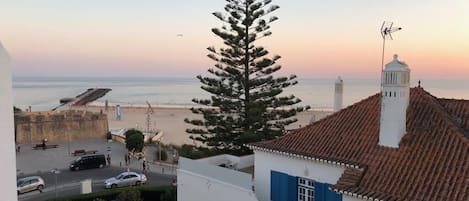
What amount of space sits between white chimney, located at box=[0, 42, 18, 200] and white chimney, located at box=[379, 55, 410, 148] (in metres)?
7.15

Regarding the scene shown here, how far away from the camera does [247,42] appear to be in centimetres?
2064

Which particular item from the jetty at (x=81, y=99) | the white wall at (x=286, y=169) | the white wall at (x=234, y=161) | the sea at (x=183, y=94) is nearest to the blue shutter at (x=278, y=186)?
the white wall at (x=286, y=169)

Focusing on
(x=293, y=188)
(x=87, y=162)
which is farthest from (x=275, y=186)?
(x=87, y=162)

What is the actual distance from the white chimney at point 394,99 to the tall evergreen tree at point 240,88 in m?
11.7

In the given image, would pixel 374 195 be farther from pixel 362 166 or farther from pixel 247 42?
pixel 247 42

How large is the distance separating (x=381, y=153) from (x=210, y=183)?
15.1 ft

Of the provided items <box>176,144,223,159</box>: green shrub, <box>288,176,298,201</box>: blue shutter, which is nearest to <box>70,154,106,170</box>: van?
<box>176,144,223,159</box>: green shrub

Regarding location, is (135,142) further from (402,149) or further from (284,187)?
(402,149)

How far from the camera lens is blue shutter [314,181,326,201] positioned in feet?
29.4

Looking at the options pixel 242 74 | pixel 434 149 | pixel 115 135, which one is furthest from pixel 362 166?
pixel 115 135

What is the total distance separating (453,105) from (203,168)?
6.77 m

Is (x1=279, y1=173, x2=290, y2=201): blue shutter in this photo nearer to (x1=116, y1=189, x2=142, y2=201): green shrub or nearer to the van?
(x1=116, y1=189, x2=142, y2=201): green shrub

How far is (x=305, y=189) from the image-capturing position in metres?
9.53

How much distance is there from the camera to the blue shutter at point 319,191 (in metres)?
8.96
